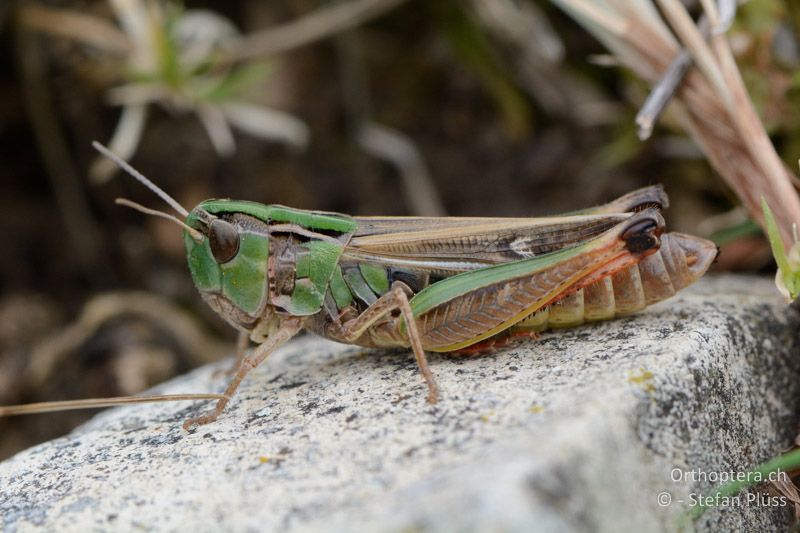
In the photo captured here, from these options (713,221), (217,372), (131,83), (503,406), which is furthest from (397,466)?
(131,83)

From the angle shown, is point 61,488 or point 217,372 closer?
point 61,488

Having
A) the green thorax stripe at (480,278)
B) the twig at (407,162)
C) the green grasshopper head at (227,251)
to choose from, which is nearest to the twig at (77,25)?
the twig at (407,162)

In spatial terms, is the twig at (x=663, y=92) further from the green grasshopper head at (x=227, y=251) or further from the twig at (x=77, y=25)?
the twig at (x=77, y=25)

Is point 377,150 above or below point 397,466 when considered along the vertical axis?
above

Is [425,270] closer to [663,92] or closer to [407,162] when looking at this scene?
[663,92]

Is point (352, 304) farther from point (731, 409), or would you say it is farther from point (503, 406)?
point (731, 409)

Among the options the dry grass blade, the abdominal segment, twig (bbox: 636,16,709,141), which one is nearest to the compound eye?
the abdominal segment

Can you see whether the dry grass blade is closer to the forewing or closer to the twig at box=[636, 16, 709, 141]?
the twig at box=[636, 16, 709, 141]

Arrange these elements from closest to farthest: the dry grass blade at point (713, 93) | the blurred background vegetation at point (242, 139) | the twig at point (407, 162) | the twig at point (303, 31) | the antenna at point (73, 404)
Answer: the antenna at point (73, 404) < the dry grass blade at point (713, 93) < the blurred background vegetation at point (242, 139) < the twig at point (303, 31) < the twig at point (407, 162)
